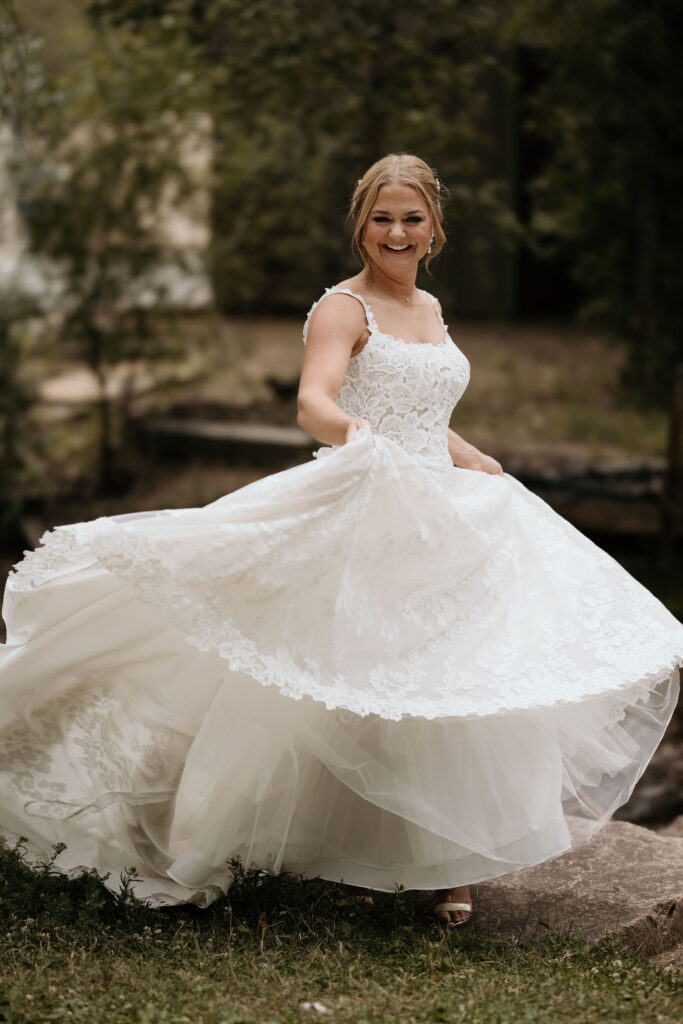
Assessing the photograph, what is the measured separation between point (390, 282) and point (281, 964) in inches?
77.3

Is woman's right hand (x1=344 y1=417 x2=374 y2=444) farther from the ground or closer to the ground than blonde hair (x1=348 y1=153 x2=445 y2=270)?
closer to the ground

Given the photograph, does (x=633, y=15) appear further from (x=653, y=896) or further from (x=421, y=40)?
(x=653, y=896)

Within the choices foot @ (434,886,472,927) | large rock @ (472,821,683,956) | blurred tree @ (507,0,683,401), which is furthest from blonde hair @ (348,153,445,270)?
blurred tree @ (507,0,683,401)

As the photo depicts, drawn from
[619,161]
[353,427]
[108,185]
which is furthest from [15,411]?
[353,427]

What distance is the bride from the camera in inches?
124

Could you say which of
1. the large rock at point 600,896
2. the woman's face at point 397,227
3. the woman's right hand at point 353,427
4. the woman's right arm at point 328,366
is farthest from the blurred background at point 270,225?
the woman's right hand at point 353,427

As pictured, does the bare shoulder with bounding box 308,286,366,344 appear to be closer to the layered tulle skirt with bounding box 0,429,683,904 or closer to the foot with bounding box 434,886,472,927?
the layered tulle skirt with bounding box 0,429,683,904

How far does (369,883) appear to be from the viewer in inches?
137

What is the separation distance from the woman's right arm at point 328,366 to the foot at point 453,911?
→ 1.36 meters

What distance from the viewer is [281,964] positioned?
10.4 feet

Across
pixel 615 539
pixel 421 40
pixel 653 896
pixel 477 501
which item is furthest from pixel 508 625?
pixel 421 40

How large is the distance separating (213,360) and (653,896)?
7642mm

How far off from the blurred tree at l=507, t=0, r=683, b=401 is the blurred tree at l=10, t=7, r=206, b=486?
2.81 meters

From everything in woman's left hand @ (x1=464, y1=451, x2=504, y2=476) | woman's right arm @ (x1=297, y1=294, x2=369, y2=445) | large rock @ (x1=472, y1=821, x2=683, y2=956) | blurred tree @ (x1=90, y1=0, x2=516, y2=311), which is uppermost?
blurred tree @ (x1=90, y1=0, x2=516, y2=311)
